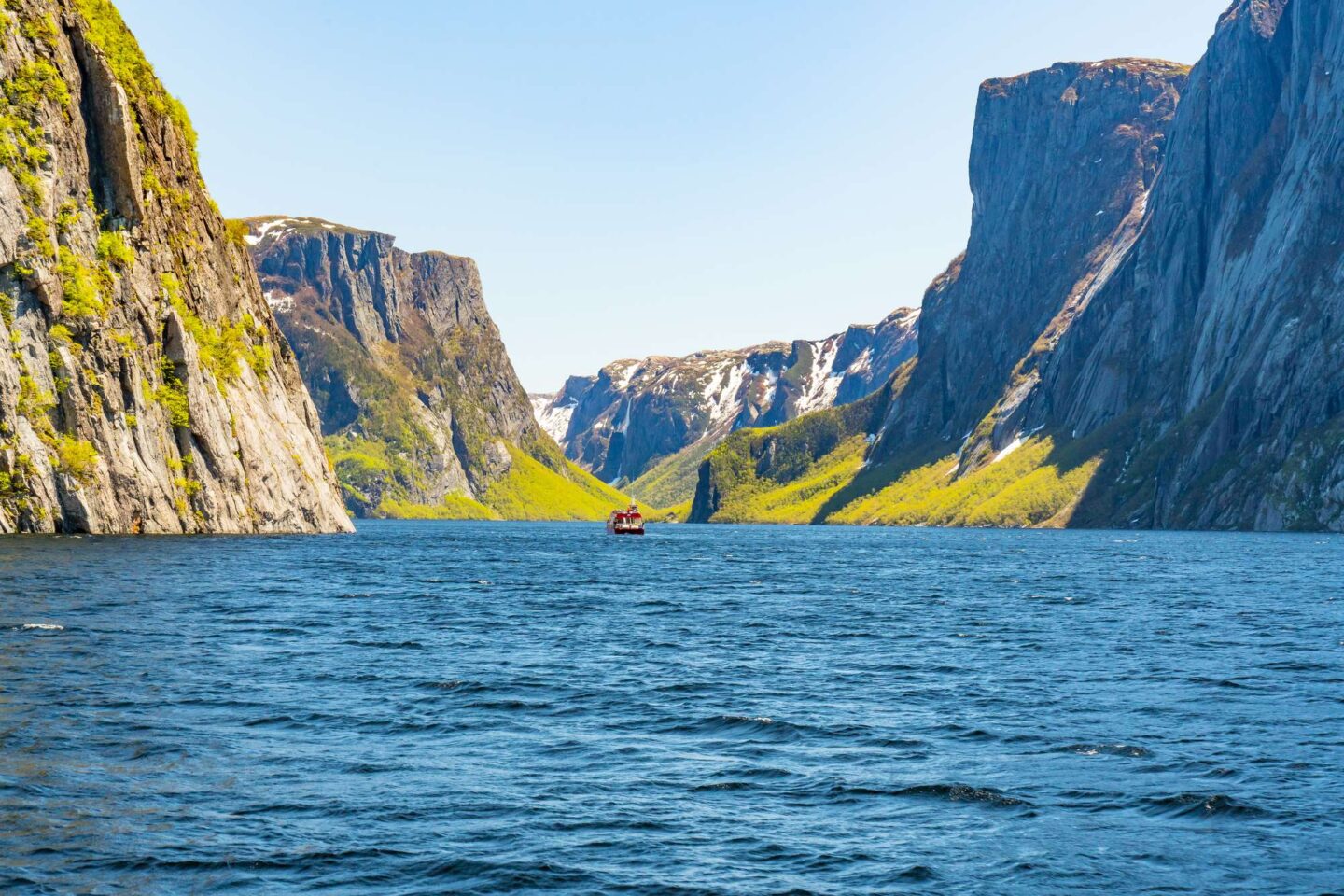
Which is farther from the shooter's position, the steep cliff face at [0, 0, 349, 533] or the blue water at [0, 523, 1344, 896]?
the steep cliff face at [0, 0, 349, 533]

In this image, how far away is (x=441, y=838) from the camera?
21625 mm

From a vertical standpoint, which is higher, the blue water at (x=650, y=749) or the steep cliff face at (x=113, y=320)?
the steep cliff face at (x=113, y=320)

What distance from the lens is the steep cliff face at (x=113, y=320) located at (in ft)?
315

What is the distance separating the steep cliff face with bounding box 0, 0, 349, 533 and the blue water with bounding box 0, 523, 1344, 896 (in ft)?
123

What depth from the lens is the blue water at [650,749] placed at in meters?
20.3

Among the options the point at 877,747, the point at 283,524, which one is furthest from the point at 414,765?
the point at 283,524

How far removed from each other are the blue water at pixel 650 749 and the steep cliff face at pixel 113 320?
3763cm

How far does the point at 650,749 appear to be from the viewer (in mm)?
29375

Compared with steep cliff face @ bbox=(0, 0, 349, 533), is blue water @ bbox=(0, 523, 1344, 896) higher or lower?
lower

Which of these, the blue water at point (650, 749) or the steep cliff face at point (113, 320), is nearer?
the blue water at point (650, 749)

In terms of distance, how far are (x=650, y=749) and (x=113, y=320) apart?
312ft

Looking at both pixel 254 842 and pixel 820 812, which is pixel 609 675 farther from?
pixel 254 842

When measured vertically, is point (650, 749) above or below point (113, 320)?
below

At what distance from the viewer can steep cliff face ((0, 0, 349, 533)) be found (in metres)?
96.0
